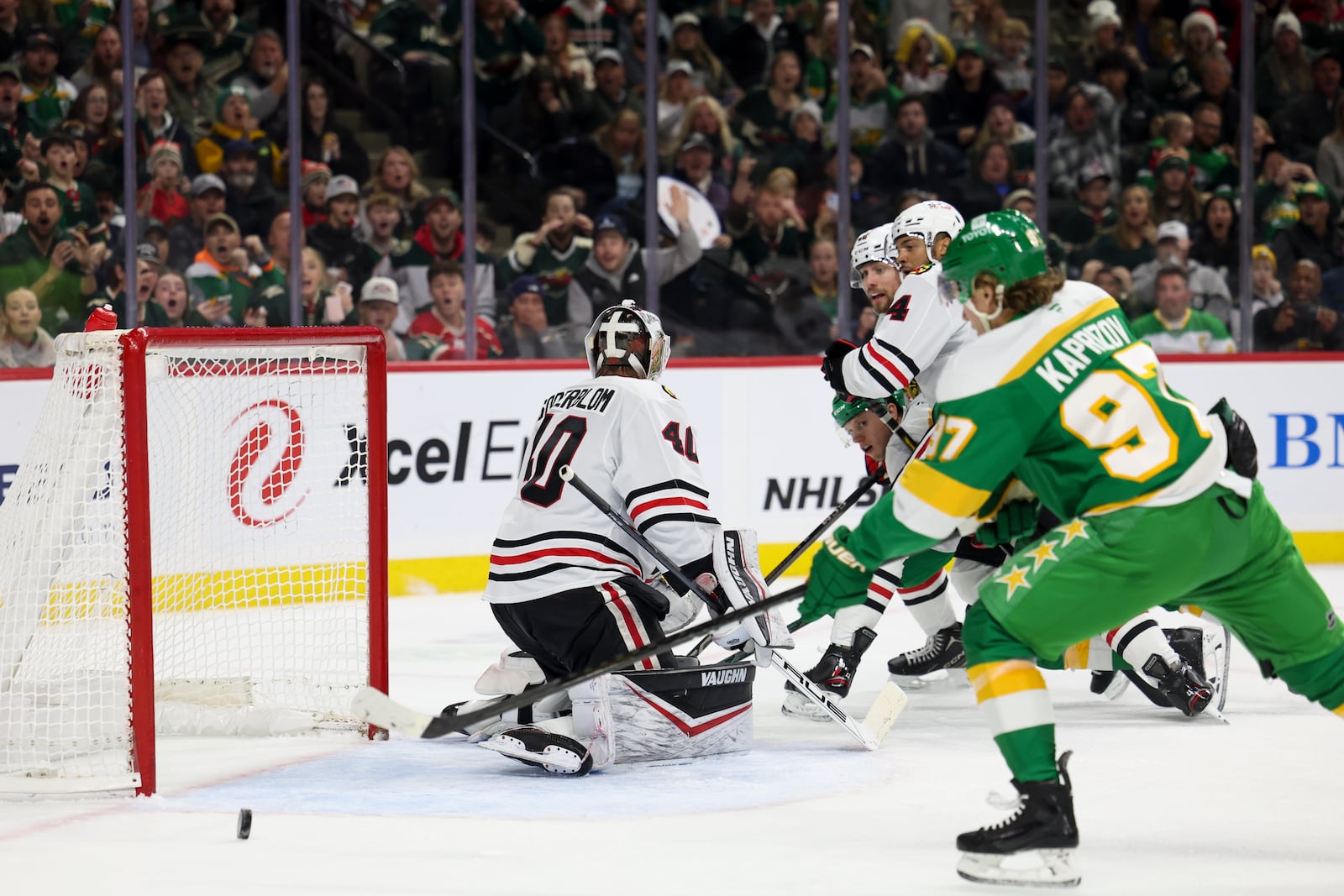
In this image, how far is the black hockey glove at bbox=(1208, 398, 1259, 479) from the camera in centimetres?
271

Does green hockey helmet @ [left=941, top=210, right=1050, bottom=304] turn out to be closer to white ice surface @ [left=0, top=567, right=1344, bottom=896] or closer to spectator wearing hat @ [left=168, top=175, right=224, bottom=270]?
white ice surface @ [left=0, top=567, right=1344, bottom=896]

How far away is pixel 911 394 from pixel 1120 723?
0.93m

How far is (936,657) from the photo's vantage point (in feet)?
15.2

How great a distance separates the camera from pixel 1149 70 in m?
7.98

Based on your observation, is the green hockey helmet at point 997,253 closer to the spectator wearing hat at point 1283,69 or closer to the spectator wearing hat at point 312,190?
the spectator wearing hat at point 312,190

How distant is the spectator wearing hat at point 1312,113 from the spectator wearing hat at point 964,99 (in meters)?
1.25

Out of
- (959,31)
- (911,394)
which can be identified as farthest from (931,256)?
(959,31)

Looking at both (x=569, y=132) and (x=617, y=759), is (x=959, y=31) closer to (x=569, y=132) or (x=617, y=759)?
(x=569, y=132)

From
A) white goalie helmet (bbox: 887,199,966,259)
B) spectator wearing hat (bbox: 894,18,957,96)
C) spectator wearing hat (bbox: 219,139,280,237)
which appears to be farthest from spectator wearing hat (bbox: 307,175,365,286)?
white goalie helmet (bbox: 887,199,966,259)

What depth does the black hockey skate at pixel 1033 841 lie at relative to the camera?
8.70 feet

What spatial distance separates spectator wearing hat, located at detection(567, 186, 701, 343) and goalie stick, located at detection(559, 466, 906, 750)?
11.0 feet

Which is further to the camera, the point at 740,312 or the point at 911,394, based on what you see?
the point at 740,312

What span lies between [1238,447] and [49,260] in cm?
460

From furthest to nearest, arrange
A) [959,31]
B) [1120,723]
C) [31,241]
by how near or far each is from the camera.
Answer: [959,31] < [31,241] < [1120,723]
